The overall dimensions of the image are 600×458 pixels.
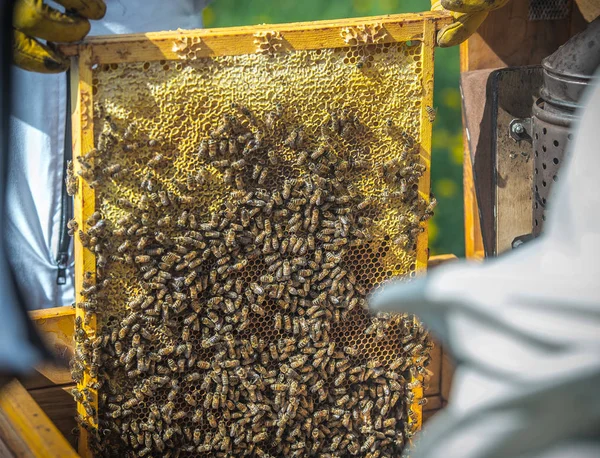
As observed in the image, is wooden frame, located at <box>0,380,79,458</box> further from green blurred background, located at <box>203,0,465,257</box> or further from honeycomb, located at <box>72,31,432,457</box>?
green blurred background, located at <box>203,0,465,257</box>

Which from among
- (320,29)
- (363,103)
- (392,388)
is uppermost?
(320,29)

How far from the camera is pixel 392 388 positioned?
3016 mm

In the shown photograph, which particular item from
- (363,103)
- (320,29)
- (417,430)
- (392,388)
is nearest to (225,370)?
(392,388)

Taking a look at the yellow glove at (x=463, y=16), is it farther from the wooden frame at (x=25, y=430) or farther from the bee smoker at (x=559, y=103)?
the wooden frame at (x=25, y=430)

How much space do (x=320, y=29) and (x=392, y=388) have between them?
162 centimetres

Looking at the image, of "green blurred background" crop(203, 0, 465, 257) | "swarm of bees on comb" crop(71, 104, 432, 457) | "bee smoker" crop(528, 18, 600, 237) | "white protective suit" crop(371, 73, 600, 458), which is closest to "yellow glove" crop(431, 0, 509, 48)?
"bee smoker" crop(528, 18, 600, 237)

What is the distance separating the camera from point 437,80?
583 cm

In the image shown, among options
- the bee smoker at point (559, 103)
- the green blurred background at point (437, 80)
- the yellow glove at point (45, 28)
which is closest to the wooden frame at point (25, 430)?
the yellow glove at point (45, 28)

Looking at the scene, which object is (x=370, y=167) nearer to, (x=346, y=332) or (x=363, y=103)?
(x=363, y=103)

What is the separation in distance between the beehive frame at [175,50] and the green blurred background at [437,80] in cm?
290

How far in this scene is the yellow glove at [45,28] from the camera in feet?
7.49

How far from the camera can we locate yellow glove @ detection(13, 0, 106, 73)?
2283 millimetres

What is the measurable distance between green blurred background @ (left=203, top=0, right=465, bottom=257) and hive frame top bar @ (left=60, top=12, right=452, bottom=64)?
9.52 feet

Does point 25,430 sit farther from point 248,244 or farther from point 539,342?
point 539,342
